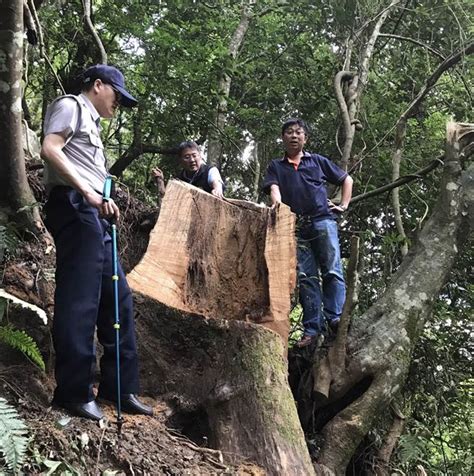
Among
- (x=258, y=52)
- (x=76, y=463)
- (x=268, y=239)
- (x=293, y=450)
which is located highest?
(x=258, y=52)

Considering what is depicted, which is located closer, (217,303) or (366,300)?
(217,303)

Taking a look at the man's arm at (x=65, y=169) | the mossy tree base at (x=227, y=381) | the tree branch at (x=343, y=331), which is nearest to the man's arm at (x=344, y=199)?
the tree branch at (x=343, y=331)

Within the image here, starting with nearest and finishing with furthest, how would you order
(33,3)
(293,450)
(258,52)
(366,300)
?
1. (293,450)
2. (33,3)
3. (366,300)
4. (258,52)

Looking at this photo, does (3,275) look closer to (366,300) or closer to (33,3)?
(33,3)

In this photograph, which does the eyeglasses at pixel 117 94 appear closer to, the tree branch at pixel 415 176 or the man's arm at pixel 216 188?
the man's arm at pixel 216 188

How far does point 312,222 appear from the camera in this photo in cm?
546

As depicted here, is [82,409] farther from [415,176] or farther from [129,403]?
[415,176]

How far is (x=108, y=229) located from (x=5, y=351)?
→ 96cm

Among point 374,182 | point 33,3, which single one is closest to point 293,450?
point 33,3

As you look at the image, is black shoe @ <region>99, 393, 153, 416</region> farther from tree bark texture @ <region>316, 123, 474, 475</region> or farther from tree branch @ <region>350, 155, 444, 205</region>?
tree branch @ <region>350, 155, 444, 205</region>

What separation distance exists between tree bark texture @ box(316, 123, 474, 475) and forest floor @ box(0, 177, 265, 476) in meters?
1.19

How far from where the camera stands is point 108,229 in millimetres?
3695

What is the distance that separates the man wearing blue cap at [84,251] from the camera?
3141mm

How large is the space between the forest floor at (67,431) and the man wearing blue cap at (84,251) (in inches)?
5.8
